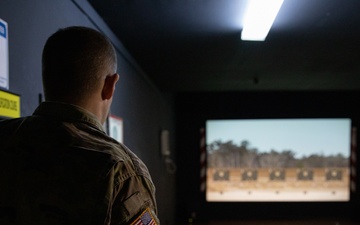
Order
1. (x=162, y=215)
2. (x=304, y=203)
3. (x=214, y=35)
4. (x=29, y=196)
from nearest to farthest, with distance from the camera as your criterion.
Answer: (x=29, y=196) < (x=214, y=35) < (x=162, y=215) < (x=304, y=203)

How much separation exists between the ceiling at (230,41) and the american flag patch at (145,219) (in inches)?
54.6

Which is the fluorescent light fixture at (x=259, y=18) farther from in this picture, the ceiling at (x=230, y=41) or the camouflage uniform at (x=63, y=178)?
the camouflage uniform at (x=63, y=178)

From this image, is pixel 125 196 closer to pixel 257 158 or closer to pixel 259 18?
pixel 259 18

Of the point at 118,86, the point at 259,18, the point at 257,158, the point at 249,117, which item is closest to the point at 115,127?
the point at 118,86

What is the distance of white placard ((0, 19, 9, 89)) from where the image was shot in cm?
115

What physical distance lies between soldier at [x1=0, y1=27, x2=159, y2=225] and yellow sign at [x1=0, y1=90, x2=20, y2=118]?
1.24 feet

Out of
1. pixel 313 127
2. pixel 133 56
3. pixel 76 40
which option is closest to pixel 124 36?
pixel 133 56

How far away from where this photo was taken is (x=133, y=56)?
3.26 m

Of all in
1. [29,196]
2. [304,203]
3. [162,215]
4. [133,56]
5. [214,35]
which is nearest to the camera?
[29,196]

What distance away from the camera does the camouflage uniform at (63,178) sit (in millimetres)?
731

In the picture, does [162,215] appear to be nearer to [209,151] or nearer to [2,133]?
[209,151]

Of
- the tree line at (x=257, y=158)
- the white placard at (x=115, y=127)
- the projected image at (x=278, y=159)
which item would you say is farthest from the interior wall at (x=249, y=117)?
the white placard at (x=115, y=127)

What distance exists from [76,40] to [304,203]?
621 centimetres

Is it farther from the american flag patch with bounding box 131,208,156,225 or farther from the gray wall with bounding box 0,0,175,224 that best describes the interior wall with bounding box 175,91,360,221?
the american flag patch with bounding box 131,208,156,225
